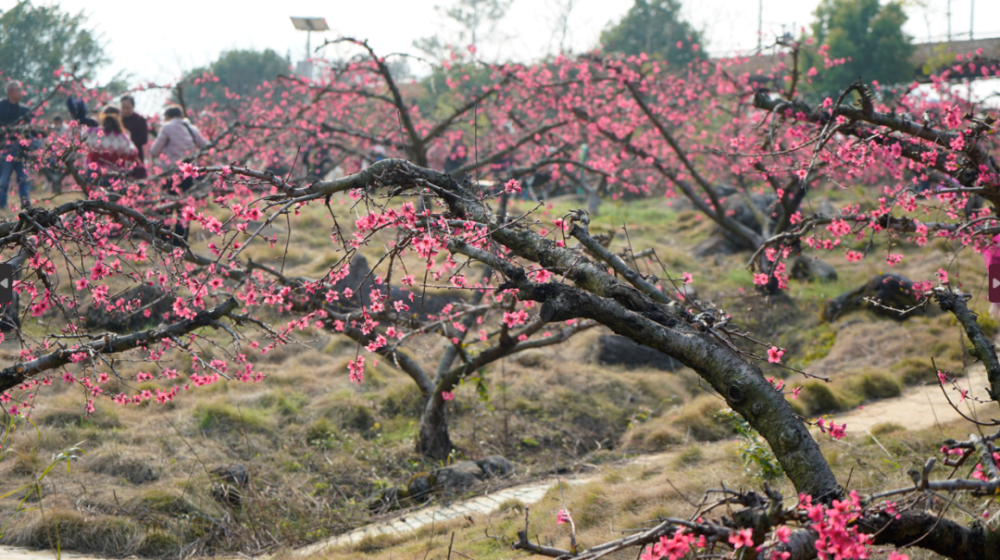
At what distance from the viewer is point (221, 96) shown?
26.6 meters

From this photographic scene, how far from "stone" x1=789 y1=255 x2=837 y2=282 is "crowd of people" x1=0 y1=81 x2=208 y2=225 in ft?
31.1

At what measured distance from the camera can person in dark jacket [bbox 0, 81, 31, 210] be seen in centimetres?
848

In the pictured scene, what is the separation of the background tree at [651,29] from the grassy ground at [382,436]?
1779cm

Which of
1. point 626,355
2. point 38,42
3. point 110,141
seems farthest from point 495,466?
point 38,42

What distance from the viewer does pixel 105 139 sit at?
7871 mm

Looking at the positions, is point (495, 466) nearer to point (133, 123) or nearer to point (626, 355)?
point (626, 355)

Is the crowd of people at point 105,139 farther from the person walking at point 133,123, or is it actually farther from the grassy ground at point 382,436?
the grassy ground at point 382,436

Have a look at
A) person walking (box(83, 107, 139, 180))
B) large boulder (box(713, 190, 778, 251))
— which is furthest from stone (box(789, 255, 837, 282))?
person walking (box(83, 107, 139, 180))

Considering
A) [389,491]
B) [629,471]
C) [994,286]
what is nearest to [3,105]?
[389,491]

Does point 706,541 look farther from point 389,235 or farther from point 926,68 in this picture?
point 926,68

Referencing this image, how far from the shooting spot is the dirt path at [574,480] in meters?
4.84

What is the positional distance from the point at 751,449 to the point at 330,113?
17.0m

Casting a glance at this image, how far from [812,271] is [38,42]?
21319 mm

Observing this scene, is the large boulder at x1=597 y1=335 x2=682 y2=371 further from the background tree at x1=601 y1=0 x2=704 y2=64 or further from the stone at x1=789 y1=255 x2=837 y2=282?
the background tree at x1=601 y1=0 x2=704 y2=64
